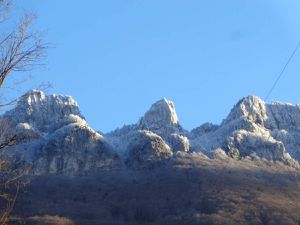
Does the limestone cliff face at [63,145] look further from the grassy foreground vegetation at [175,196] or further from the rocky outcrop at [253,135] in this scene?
the rocky outcrop at [253,135]

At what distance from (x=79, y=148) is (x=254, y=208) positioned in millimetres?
64952

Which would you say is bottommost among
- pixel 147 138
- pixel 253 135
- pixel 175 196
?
pixel 175 196

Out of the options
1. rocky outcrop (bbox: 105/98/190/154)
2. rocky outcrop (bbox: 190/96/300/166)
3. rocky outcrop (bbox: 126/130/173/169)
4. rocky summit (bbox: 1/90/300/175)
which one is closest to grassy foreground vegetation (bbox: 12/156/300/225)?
rocky outcrop (bbox: 126/130/173/169)

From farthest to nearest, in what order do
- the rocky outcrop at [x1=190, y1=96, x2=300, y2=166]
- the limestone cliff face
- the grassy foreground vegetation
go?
the rocky outcrop at [x1=190, y1=96, x2=300, y2=166]
the limestone cliff face
the grassy foreground vegetation

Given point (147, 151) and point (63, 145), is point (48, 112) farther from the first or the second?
point (147, 151)

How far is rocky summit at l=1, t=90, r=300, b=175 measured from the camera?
169000 mm

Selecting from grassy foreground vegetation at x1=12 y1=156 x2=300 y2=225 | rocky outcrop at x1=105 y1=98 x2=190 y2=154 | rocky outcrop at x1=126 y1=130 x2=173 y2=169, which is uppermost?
rocky outcrop at x1=105 y1=98 x2=190 y2=154

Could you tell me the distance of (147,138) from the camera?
174m

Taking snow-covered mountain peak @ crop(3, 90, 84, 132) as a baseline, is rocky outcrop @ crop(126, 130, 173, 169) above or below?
below

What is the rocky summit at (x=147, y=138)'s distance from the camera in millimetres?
169000

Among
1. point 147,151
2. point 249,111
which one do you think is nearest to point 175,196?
point 147,151

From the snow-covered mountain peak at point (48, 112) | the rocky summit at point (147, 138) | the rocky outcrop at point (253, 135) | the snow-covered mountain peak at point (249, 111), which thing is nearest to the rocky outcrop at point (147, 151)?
the rocky summit at point (147, 138)

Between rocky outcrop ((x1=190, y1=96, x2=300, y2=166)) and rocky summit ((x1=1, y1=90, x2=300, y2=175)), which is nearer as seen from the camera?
rocky summit ((x1=1, y1=90, x2=300, y2=175))

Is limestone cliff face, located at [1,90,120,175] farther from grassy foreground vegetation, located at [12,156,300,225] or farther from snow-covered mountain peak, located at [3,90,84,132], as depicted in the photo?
grassy foreground vegetation, located at [12,156,300,225]
